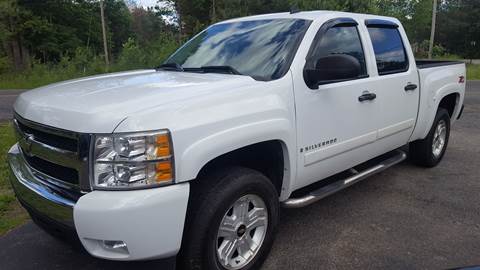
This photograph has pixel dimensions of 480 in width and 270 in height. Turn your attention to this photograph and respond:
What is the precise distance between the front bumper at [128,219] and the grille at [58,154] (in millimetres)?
105

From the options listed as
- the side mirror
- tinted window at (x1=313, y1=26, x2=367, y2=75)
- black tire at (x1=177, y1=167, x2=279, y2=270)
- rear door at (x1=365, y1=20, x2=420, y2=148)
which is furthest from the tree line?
black tire at (x1=177, y1=167, x2=279, y2=270)

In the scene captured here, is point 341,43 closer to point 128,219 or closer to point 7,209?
point 128,219

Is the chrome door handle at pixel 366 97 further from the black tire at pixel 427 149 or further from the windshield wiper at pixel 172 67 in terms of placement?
the black tire at pixel 427 149

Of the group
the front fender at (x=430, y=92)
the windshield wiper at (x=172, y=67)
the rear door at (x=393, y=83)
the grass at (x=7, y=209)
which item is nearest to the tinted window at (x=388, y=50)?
the rear door at (x=393, y=83)

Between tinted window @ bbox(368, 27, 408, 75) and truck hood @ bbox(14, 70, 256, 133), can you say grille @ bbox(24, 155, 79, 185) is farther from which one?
tinted window @ bbox(368, 27, 408, 75)

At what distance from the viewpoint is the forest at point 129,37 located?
20594 mm

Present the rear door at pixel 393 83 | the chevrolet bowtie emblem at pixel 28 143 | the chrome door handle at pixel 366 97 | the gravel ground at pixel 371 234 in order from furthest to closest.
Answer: the rear door at pixel 393 83, the chrome door handle at pixel 366 97, the gravel ground at pixel 371 234, the chevrolet bowtie emblem at pixel 28 143

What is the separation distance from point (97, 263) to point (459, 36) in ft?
176

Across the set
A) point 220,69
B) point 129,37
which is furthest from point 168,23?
point 220,69

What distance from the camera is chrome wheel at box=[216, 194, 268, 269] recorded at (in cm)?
279

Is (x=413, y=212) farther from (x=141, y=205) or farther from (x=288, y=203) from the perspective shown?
(x=141, y=205)

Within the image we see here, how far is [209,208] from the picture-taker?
2564 millimetres

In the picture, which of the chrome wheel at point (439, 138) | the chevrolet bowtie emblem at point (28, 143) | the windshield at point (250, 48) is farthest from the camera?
the chrome wheel at point (439, 138)

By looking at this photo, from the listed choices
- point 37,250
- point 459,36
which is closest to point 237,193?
point 37,250
